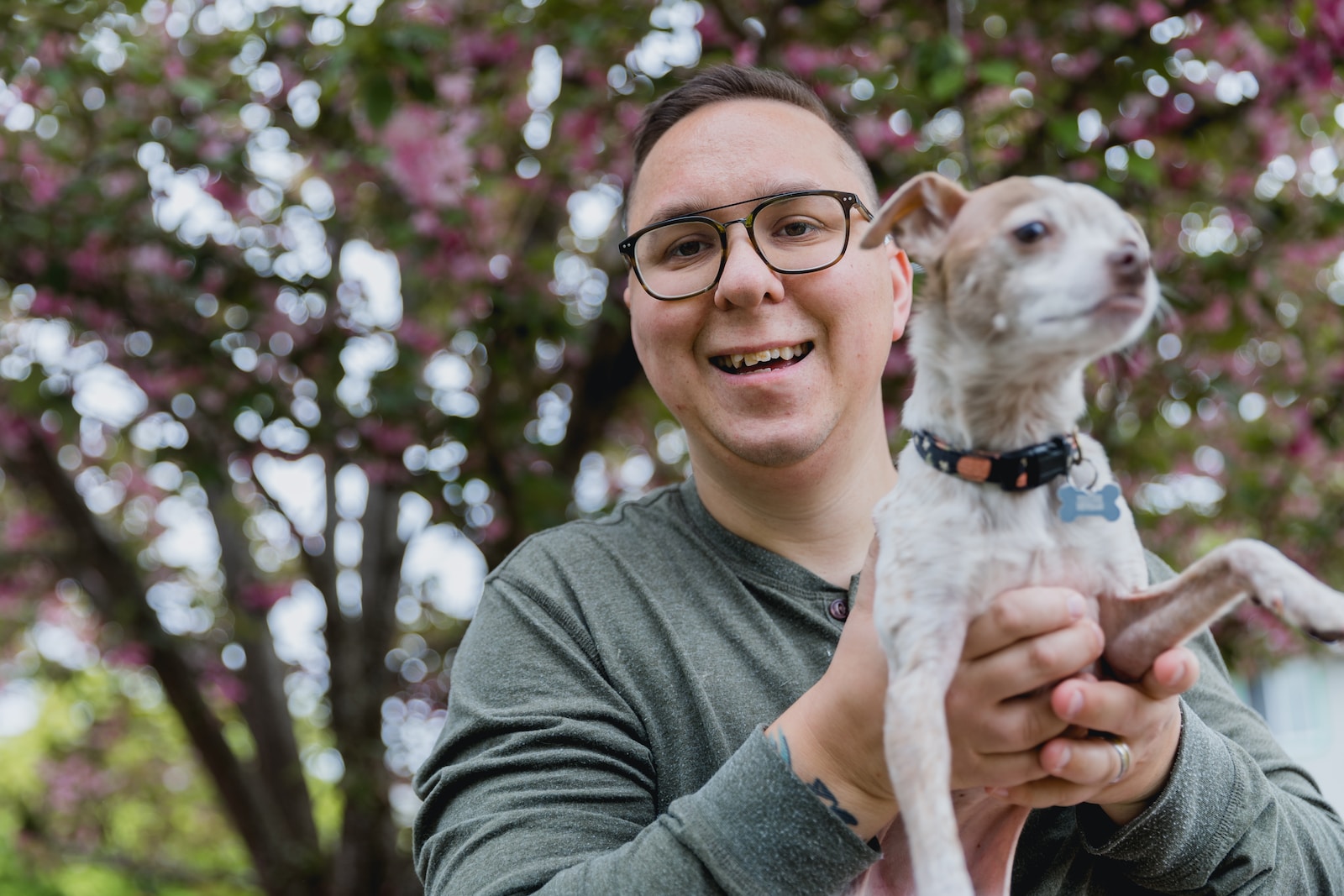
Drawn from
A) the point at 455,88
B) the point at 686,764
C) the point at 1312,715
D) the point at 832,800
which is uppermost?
the point at 455,88

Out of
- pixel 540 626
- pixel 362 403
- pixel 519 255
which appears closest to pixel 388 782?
pixel 362 403

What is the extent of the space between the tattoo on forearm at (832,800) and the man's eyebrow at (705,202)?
3.73 ft

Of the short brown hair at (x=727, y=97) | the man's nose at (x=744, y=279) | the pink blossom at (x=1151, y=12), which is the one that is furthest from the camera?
the pink blossom at (x=1151, y=12)

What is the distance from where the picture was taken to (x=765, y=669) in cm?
212

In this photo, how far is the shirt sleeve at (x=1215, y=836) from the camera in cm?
180

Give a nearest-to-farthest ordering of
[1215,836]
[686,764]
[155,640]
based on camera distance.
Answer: [1215,836]
[686,764]
[155,640]

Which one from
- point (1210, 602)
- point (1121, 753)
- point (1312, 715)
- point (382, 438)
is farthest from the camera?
point (1312, 715)

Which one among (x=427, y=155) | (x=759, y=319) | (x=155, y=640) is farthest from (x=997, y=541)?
(x=155, y=640)

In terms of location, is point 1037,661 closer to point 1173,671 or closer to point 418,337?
point 1173,671

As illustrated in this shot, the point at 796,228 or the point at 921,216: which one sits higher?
the point at 921,216

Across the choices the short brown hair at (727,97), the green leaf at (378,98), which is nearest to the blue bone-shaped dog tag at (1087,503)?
the short brown hair at (727,97)

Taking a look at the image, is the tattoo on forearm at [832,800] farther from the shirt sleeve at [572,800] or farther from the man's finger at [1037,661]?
the man's finger at [1037,661]

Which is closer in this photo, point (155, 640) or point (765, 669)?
point (765, 669)

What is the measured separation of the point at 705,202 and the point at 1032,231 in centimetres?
92
